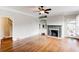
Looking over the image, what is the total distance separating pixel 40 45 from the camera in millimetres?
2311

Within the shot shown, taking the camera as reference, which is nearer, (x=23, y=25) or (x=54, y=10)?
(x=54, y=10)

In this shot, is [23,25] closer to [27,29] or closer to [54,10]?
[27,29]

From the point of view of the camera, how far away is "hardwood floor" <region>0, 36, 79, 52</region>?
2.21m

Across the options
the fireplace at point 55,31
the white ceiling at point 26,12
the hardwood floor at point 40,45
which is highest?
the white ceiling at point 26,12

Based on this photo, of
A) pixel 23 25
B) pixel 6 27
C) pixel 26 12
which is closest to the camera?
pixel 6 27

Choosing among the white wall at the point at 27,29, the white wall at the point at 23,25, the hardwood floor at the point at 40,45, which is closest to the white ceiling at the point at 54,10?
the white wall at the point at 23,25

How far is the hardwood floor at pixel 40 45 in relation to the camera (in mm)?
2205

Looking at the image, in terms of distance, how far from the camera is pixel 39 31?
249 centimetres

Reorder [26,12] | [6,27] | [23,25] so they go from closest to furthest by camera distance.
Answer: [6,27], [26,12], [23,25]

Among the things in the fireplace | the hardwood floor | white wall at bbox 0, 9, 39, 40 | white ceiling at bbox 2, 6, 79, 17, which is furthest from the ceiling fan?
the hardwood floor

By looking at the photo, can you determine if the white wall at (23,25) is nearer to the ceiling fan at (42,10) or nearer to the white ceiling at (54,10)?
the white ceiling at (54,10)

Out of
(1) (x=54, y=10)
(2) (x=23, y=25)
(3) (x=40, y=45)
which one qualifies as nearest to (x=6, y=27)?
(2) (x=23, y=25)
